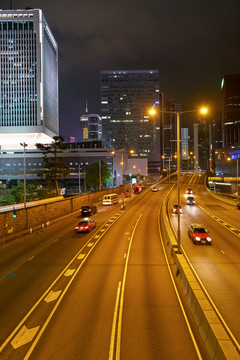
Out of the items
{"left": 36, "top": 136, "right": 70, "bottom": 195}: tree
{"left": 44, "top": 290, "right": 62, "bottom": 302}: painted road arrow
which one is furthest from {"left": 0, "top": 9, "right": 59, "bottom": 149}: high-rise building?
{"left": 44, "top": 290, "right": 62, "bottom": 302}: painted road arrow

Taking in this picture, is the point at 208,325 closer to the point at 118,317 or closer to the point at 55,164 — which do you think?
the point at 118,317

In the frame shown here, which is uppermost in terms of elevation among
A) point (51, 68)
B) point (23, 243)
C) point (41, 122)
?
point (51, 68)

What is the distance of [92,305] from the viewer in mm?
12758

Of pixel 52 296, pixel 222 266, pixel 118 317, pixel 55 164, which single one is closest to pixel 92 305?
pixel 118 317

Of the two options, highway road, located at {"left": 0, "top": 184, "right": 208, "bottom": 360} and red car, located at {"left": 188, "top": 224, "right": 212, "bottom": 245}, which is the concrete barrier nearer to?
highway road, located at {"left": 0, "top": 184, "right": 208, "bottom": 360}

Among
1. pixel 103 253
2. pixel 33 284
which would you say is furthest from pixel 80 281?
pixel 103 253

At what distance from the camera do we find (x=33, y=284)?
15562mm

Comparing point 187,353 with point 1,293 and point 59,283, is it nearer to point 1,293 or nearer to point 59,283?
point 59,283

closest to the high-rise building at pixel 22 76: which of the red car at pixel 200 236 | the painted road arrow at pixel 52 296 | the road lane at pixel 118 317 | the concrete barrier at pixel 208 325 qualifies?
the red car at pixel 200 236

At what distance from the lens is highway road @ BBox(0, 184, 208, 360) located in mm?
9375

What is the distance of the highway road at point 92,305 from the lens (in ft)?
30.8

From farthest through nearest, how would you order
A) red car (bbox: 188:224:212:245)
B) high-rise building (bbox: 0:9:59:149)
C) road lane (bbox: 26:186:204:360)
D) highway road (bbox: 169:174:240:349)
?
high-rise building (bbox: 0:9:59:149) → red car (bbox: 188:224:212:245) → highway road (bbox: 169:174:240:349) → road lane (bbox: 26:186:204:360)

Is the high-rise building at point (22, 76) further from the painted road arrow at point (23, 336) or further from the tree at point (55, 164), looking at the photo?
the painted road arrow at point (23, 336)

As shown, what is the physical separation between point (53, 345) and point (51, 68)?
7030 inches
